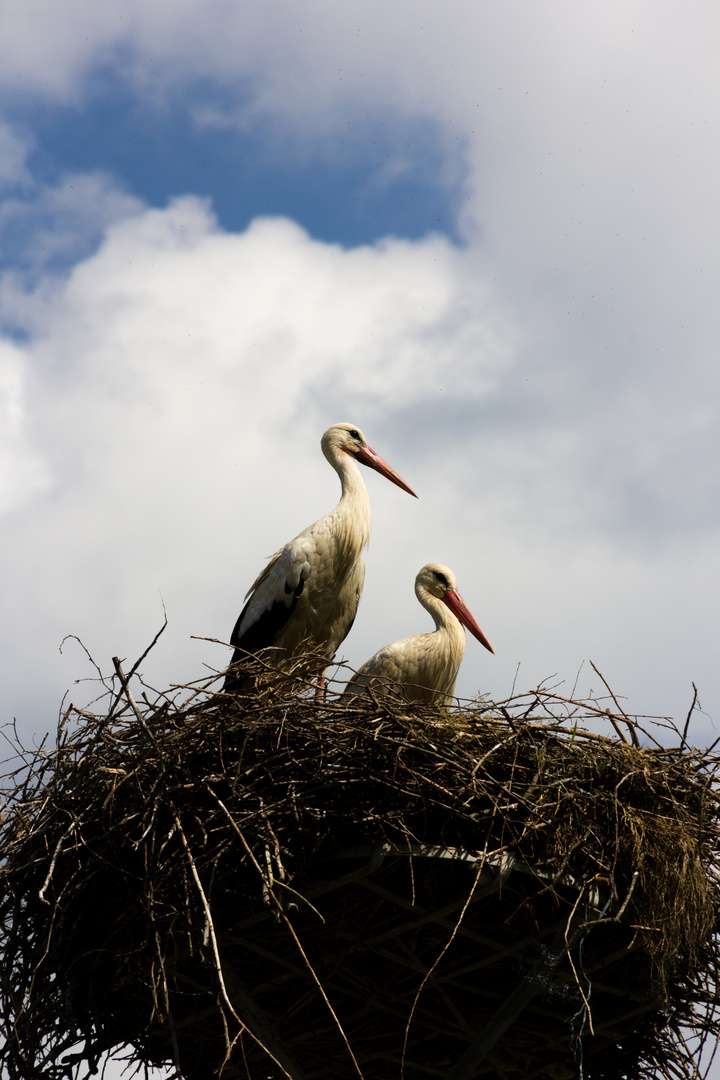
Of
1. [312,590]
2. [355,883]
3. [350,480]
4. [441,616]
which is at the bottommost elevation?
[355,883]

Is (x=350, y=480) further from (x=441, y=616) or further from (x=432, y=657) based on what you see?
(x=432, y=657)

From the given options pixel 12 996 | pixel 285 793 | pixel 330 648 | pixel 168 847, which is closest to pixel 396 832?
pixel 285 793

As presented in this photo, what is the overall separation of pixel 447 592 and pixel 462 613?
15 centimetres

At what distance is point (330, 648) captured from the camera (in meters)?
5.98

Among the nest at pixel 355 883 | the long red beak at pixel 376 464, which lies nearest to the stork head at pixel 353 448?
the long red beak at pixel 376 464

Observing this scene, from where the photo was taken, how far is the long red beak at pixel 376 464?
665 centimetres

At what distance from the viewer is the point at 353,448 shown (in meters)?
6.62

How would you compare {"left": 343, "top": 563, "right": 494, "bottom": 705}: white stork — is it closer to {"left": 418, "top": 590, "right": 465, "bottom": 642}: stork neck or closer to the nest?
{"left": 418, "top": 590, "right": 465, "bottom": 642}: stork neck

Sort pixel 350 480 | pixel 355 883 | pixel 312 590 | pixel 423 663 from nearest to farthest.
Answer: pixel 355 883, pixel 312 590, pixel 423 663, pixel 350 480

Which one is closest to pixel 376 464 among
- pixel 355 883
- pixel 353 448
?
pixel 353 448

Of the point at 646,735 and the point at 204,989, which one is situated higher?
the point at 646,735

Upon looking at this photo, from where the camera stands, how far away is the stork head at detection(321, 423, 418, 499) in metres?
6.59

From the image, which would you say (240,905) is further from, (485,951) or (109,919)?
(485,951)

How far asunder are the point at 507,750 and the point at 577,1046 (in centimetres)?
113
